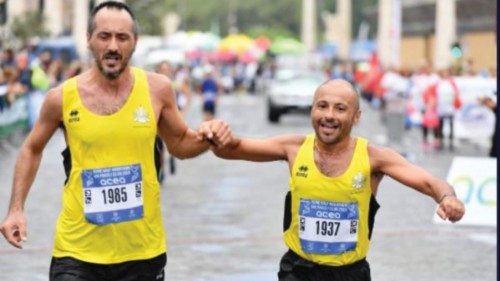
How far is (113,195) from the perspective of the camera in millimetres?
7164

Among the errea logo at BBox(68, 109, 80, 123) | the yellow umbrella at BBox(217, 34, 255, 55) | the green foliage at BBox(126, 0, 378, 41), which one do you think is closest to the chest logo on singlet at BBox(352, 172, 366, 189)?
the errea logo at BBox(68, 109, 80, 123)

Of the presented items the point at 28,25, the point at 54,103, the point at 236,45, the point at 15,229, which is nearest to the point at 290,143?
the point at 54,103

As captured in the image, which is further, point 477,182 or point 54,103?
point 477,182

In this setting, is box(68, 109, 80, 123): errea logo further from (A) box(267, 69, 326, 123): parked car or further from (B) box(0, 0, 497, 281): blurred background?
(A) box(267, 69, 326, 123): parked car

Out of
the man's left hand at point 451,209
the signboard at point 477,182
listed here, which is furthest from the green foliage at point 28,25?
the man's left hand at point 451,209

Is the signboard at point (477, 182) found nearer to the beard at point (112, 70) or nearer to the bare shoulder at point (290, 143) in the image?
the bare shoulder at point (290, 143)

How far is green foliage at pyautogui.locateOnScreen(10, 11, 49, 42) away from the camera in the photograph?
5422 cm

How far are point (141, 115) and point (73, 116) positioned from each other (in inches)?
11.7

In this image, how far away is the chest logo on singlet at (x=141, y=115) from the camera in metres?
7.02

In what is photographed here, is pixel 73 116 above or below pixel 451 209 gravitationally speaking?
above

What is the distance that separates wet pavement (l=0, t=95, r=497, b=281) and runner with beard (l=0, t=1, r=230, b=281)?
533cm

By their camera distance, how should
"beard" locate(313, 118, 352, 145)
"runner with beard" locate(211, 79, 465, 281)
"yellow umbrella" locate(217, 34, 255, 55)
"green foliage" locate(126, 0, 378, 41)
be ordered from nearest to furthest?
"beard" locate(313, 118, 352, 145), "runner with beard" locate(211, 79, 465, 281), "yellow umbrella" locate(217, 34, 255, 55), "green foliage" locate(126, 0, 378, 41)

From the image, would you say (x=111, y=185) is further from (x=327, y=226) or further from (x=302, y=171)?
(x=327, y=226)

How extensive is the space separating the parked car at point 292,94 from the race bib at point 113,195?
38.4 meters
